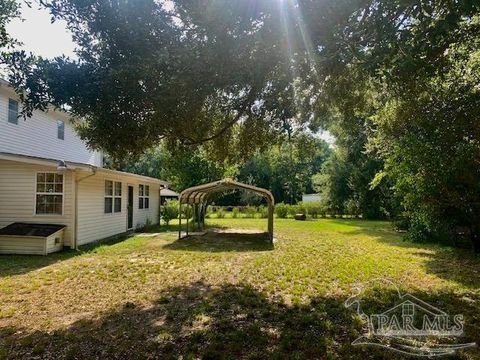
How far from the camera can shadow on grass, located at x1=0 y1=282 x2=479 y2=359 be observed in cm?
394

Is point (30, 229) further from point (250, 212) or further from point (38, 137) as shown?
point (250, 212)

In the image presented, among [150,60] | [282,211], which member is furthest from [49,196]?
[282,211]

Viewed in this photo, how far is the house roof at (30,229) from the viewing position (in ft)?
33.7

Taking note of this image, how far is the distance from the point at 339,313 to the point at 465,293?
8.73ft

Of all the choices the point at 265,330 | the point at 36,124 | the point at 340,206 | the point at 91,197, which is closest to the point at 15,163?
the point at 91,197

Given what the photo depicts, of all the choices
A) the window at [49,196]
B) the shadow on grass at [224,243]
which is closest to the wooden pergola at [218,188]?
the shadow on grass at [224,243]

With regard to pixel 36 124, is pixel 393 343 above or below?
below

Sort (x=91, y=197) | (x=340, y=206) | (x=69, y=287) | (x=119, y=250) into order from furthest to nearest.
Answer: (x=340, y=206)
(x=91, y=197)
(x=119, y=250)
(x=69, y=287)

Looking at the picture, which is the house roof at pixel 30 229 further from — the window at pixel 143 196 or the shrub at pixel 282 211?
the shrub at pixel 282 211

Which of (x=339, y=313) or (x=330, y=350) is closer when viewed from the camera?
(x=330, y=350)

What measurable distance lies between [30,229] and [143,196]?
832cm

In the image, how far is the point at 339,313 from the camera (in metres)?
5.16

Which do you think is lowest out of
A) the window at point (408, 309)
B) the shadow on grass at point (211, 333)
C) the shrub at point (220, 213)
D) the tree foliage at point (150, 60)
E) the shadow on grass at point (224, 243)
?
the shadow on grass at point (211, 333)

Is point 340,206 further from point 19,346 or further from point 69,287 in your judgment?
point 19,346
